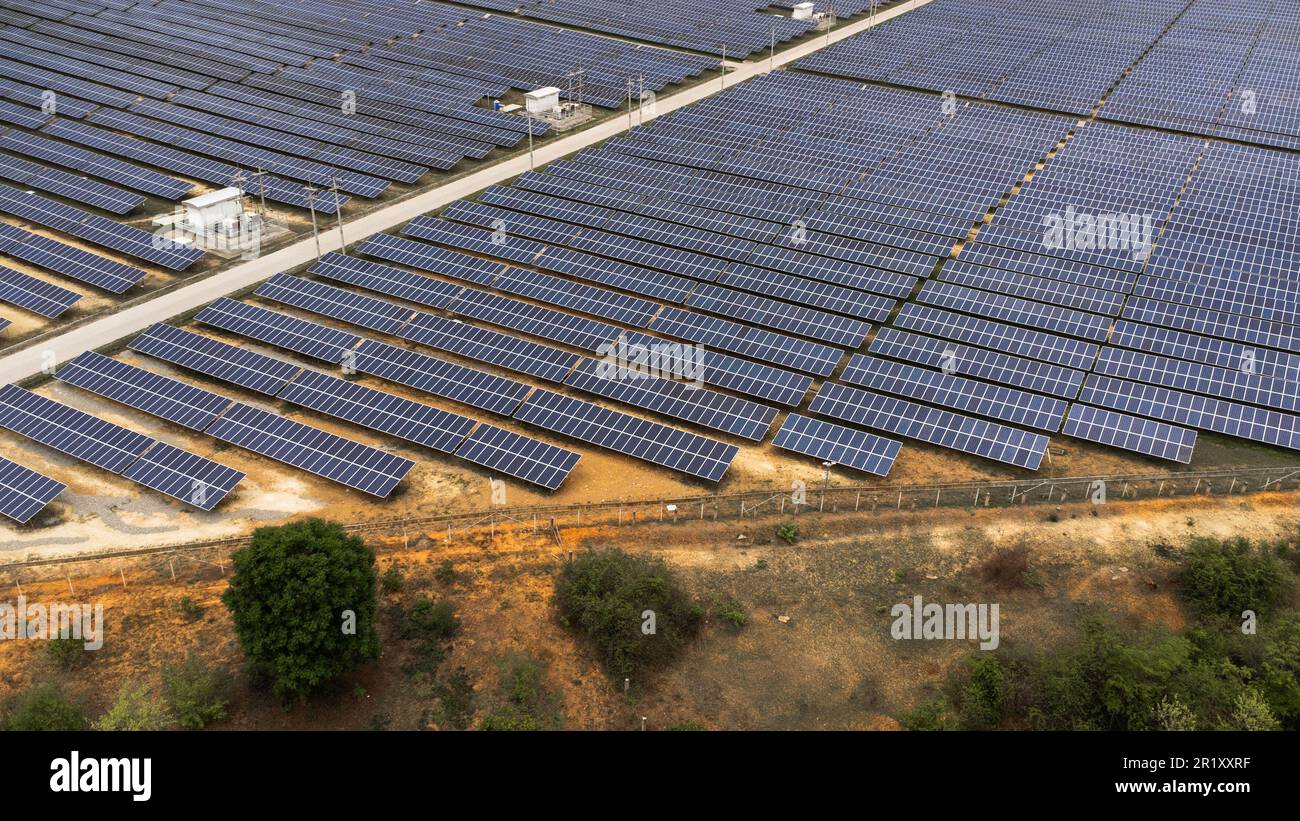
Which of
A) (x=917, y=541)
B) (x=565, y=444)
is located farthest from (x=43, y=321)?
(x=917, y=541)

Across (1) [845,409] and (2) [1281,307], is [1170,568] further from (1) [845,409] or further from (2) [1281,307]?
(2) [1281,307]

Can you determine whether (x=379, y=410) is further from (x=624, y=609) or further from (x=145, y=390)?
(x=624, y=609)

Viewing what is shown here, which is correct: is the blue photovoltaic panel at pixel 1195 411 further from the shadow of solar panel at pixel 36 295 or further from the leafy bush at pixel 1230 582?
the shadow of solar panel at pixel 36 295

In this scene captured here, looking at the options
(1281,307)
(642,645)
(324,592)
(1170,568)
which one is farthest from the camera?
(1281,307)

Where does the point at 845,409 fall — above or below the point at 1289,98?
below

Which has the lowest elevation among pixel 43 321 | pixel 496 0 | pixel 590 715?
pixel 590 715
